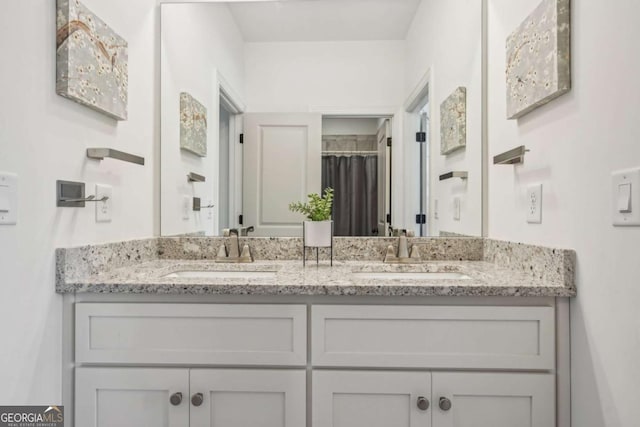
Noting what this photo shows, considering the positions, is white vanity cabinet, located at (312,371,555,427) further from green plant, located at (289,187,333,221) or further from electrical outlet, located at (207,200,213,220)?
electrical outlet, located at (207,200,213,220)

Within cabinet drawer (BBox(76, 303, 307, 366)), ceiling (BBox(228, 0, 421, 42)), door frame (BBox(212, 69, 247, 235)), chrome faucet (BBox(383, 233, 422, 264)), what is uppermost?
ceiling (BBox(228, 0, 421, 42))

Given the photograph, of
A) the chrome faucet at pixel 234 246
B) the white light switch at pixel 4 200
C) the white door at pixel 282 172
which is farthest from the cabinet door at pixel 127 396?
the white door at pixel 282 172

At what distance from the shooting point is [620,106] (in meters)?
0.82

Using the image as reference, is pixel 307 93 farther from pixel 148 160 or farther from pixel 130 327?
pixel 130 327

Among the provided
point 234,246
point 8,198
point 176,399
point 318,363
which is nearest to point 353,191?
point 234,246

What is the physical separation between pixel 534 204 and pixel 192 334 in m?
1.08

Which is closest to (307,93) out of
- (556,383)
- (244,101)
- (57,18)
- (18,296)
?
(244,101)

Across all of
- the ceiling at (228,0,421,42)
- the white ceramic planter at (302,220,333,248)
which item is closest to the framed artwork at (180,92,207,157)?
the ceiling at (228,0,421,42)

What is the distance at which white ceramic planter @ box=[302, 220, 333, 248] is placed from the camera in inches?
56.1

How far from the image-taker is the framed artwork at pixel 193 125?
64.6 inches

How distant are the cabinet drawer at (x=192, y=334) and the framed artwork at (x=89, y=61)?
24.6 inches

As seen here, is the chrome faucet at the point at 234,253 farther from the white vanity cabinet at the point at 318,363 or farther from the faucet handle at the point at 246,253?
the white vanity cabinet at the point at 318,363

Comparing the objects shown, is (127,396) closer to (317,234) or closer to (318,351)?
(318,351)

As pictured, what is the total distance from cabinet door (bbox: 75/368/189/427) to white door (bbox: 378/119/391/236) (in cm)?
93
